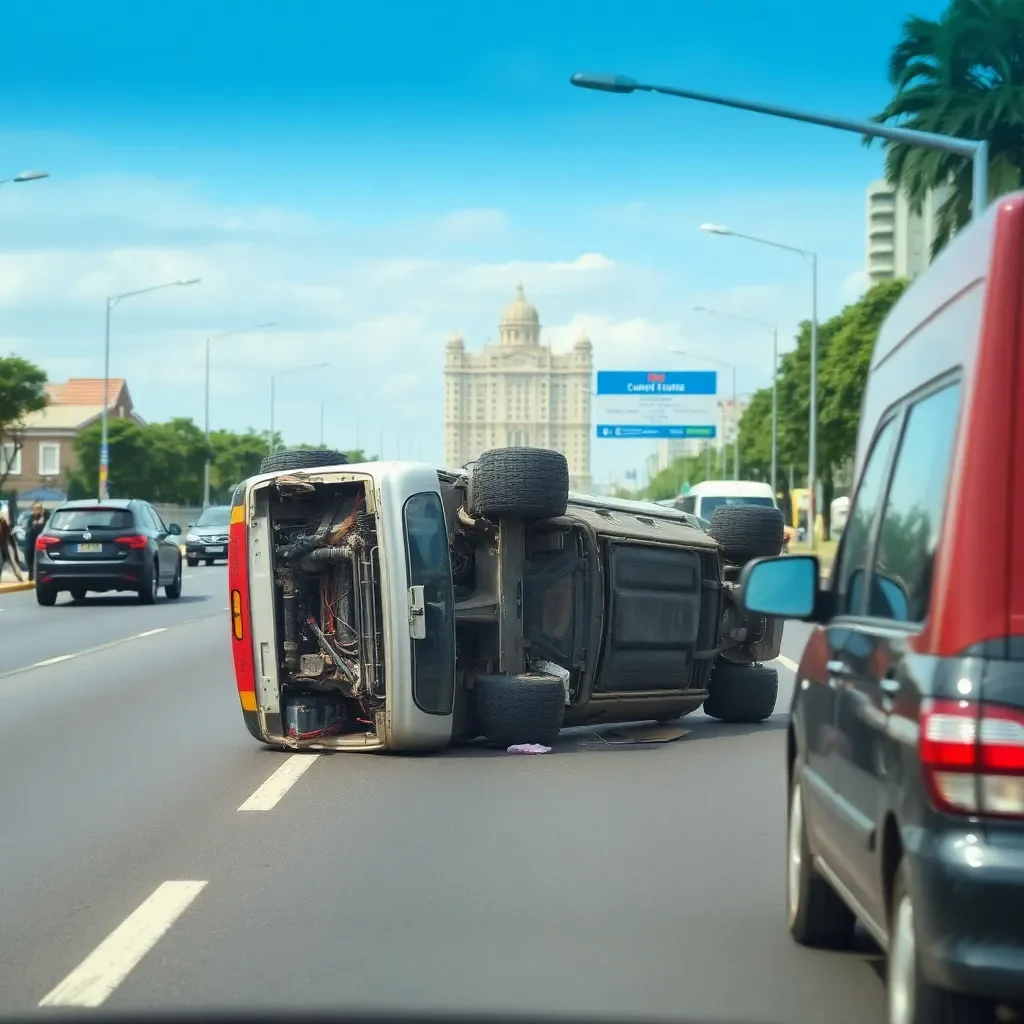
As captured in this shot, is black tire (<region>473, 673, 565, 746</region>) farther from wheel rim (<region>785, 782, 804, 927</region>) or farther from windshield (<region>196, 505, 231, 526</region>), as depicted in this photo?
windshield (<region>196, 505, 231, 526</region>)

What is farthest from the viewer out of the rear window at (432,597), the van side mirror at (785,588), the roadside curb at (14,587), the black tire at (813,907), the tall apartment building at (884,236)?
the tall apartment building at (884,236)

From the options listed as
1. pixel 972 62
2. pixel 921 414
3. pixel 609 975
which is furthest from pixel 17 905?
pixel 972 62

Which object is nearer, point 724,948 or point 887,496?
point 887,496

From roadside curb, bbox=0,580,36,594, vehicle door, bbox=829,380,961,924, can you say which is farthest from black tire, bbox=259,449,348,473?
roadside curb, bbox=0,580,36,594

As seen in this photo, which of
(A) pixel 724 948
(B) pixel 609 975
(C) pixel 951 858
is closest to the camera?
(C) pixel 951 858

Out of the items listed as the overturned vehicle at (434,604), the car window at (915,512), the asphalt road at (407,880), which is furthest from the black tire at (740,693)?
the car window at (915,512)

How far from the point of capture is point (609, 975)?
5.87 meters

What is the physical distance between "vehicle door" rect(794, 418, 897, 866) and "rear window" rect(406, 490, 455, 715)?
5.21 meters

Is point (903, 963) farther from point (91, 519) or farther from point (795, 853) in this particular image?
point (91, 519)

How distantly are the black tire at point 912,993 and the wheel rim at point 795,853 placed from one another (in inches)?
59.9

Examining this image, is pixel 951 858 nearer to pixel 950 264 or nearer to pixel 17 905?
pixel 950 264

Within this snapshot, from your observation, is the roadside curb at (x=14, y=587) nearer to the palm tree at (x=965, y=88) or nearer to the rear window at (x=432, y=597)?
the palm tree at (x=965, y=88)

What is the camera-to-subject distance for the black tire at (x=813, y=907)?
6.08 metres

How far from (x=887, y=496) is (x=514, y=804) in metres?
4.70
